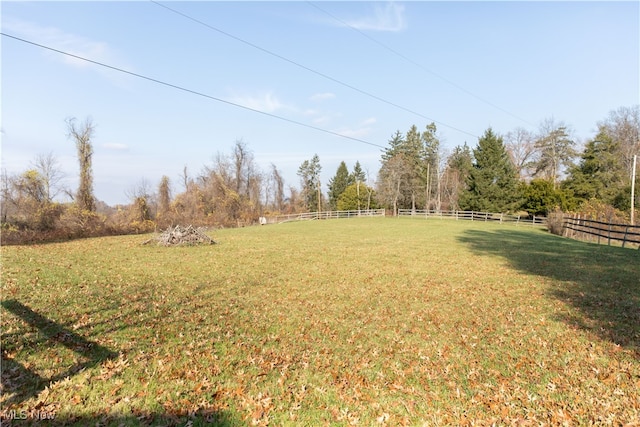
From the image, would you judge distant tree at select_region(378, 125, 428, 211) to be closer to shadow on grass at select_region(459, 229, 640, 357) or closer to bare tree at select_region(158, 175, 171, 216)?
bare tree at select_region(158, 175, 171, 216)

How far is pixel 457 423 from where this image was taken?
135 inches

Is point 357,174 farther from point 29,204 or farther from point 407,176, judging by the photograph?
point 29,204

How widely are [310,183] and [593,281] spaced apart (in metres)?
66.9

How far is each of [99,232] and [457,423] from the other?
93.5 feet

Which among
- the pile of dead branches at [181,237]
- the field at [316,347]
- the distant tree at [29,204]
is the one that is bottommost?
the field at [316,347]

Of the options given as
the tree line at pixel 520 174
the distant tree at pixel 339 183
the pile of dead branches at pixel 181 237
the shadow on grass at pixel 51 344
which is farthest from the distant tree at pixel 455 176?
the shadow on grass at pixel 51 344

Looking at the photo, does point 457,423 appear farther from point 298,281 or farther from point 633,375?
point 298,281

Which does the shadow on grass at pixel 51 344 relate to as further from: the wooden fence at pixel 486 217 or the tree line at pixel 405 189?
the wooden fence at pixel 486 217

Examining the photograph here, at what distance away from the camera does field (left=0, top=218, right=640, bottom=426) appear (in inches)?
141

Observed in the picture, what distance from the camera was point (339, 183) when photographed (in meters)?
73.6

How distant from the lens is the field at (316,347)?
3.58 metres

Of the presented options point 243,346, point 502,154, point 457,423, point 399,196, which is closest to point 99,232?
point 243,346

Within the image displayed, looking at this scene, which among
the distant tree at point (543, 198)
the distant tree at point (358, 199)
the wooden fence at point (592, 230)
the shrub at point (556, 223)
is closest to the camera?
the wooden fence at point (592, 230)

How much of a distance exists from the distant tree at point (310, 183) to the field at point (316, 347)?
5961 cm
